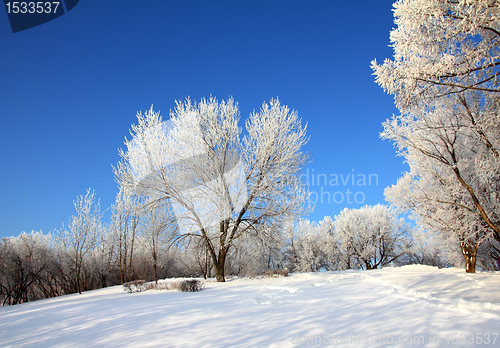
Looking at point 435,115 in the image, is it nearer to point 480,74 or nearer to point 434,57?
point 480,74

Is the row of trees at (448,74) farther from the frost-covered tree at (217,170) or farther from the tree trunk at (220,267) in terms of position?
the tree trunk at (220,267)

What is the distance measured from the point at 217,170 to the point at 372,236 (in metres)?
26.0

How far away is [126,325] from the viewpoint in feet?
12.1

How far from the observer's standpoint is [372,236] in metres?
30.8

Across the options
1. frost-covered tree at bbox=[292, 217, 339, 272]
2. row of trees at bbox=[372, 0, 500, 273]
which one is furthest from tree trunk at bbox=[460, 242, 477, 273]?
frost-covered tree at bbox=[292, 217, 339, 272]

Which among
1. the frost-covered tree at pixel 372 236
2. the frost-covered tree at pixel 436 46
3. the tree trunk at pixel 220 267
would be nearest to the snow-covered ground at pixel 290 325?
the frost-covered tree at pixel 436 46

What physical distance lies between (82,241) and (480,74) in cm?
2181

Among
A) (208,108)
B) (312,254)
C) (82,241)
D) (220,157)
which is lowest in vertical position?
(312,254)

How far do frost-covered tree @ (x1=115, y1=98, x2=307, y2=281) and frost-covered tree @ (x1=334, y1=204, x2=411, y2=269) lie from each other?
2251cm

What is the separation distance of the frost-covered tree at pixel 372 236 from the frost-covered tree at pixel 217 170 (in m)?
22.5

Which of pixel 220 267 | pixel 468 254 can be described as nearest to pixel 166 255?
pixel 220 267

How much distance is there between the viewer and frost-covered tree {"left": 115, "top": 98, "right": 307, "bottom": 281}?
11.6m

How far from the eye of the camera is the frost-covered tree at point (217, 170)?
11586 millimetres

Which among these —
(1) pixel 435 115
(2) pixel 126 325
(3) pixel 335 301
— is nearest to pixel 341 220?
(1) pixel 435 115
